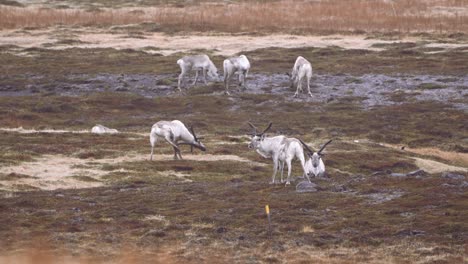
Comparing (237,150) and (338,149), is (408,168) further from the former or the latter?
(237,150)

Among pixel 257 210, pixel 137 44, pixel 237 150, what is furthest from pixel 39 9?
pixel 257 210

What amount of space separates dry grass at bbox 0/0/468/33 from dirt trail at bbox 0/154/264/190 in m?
34.2

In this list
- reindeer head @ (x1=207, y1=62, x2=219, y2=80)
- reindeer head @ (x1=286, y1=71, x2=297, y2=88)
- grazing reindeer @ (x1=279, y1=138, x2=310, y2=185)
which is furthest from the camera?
reindeer head @ (x1=207, y1=62, x2=219, y2=80)

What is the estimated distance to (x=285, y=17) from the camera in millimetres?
73938

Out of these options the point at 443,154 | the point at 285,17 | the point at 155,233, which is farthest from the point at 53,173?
the point at 285,17

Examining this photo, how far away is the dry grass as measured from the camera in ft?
229

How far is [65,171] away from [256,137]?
6880mm

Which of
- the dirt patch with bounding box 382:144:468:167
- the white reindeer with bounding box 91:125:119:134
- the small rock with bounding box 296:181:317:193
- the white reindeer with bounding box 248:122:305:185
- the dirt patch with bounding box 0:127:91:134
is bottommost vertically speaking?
the dirt patch with bounding box 382:144:468:167

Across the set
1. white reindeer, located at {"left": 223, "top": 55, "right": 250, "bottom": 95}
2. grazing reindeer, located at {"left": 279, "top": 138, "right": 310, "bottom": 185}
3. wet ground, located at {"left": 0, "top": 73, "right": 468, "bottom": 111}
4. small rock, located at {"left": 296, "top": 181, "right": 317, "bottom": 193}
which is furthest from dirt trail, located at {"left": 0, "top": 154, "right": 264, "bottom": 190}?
wet ground, located at {"left": 0, "top": 73, "right": 468, "bottom": 111}

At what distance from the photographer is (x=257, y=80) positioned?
54875mm

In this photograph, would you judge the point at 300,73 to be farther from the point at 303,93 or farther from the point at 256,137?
the point at 256,137

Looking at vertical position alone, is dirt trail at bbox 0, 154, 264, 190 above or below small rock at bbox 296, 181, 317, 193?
below

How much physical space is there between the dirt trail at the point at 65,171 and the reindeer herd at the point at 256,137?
94 cm

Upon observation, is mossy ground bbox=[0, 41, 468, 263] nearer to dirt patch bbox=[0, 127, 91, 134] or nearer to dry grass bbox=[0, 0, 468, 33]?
dirt patch bbox=[0, 127, 91, 134]
